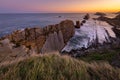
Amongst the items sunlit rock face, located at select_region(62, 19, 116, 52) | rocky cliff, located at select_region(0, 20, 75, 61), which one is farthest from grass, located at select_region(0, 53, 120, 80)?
sunlit rock face, located at select_region(62, 19, 116, 52)

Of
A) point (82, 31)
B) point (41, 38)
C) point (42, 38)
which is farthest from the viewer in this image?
point (82, 31)

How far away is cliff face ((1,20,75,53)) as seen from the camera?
25.2 metres

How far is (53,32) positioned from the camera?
104 feet

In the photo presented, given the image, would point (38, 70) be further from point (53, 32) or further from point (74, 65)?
point (53, 32)

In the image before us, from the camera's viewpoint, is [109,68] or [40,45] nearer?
[109,68]

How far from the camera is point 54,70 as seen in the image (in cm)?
521

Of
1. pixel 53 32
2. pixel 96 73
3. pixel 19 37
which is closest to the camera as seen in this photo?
pixel 96 73

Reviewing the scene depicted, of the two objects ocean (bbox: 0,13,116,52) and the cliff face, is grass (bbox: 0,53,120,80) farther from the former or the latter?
ocean (bbox: 0,13,116,52)

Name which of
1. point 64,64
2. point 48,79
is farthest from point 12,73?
point 64,64

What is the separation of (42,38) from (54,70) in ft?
79.2

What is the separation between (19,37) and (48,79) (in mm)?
21779

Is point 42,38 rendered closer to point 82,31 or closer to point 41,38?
point 41,38

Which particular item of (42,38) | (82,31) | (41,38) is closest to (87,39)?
(42,38)

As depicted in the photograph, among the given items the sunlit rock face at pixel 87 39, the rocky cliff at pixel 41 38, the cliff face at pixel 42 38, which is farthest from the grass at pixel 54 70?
the sunlit rock face at pixel 87 39
